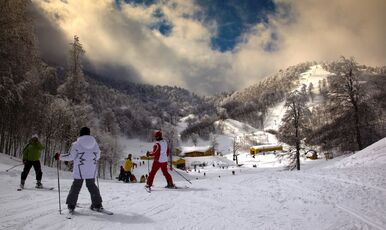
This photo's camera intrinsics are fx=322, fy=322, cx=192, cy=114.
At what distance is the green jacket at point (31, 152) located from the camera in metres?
13.2

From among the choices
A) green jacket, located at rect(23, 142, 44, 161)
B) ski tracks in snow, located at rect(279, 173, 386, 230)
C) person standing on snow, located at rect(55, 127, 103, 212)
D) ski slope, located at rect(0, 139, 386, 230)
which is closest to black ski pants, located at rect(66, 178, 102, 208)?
person standing on snow, located at rect(55, 127, 103, 212)

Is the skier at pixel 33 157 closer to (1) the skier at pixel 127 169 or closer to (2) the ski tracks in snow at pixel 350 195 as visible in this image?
(2) the ski tracks in snow at pixel 350 195

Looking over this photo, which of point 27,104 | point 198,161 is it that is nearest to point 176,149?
point 198,161

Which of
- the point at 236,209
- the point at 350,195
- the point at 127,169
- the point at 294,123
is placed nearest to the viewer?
the point at 236,209

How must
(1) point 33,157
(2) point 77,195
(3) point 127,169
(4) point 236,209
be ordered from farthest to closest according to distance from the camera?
(3) point 127,169 < (1) point 33,157 < (4) point 236,209 < (2) point 77,195

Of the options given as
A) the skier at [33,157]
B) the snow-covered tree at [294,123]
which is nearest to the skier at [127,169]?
the skier at [33,157]

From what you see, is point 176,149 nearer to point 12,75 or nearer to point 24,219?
point 12,75

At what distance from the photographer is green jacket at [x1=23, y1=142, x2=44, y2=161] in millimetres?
13172

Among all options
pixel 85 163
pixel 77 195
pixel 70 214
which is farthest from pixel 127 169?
pixel 70 214

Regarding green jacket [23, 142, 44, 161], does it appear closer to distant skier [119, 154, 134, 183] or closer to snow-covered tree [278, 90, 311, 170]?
distant skier [119, 154, 134, 183]

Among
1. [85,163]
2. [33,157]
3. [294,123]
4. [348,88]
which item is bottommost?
[85,163]

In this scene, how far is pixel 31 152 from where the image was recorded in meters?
13.3

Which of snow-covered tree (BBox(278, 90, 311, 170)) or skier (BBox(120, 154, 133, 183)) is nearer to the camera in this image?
skier (BBox(120, 154, 133, 183))

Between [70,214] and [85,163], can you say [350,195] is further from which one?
[70,214]
